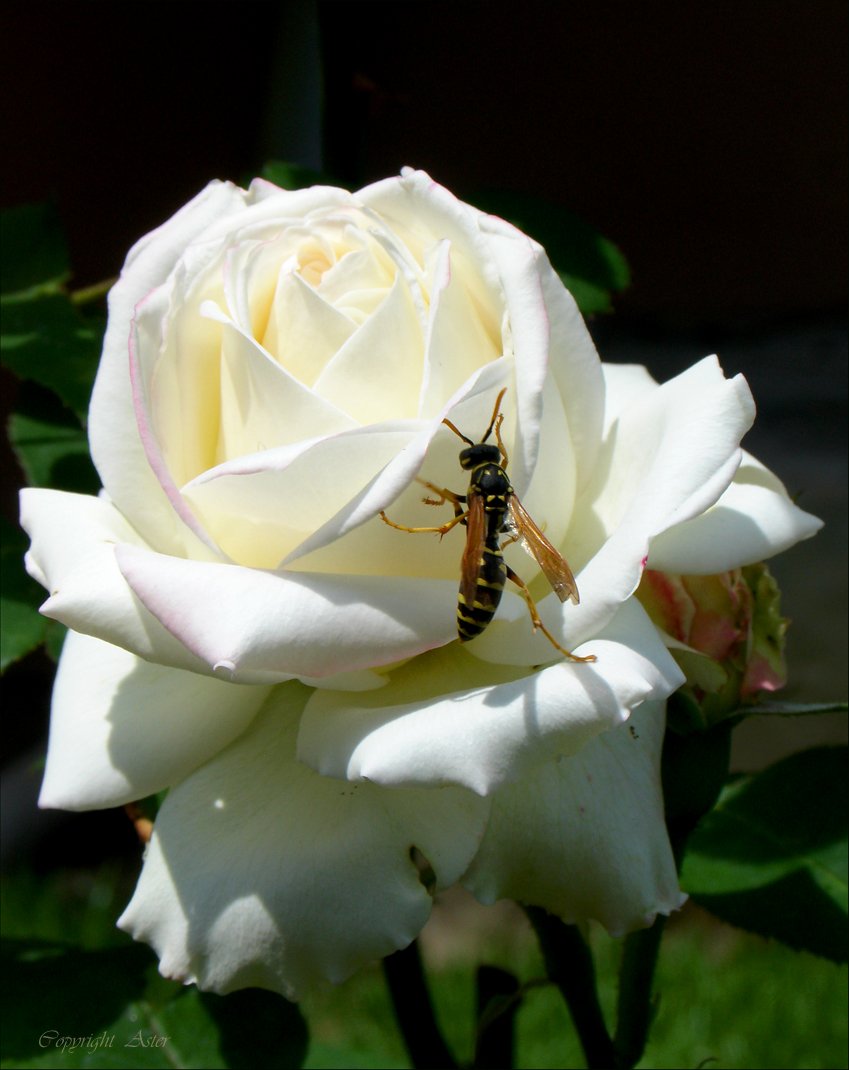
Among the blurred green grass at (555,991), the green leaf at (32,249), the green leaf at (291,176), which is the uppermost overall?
the green leaf at (291,176)

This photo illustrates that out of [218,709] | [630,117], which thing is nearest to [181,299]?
[218,709]

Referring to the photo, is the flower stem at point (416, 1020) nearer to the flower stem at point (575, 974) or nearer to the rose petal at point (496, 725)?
the flower stem at point (575, 974)

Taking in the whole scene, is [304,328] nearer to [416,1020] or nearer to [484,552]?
[484,552]

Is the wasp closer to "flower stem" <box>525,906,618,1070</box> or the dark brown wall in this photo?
"flower stem" <box>525,906,618,1070</box>

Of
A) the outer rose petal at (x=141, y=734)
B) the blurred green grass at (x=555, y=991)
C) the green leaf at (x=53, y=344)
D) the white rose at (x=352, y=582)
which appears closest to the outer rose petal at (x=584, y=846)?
the white rose at (x=352, y=582)

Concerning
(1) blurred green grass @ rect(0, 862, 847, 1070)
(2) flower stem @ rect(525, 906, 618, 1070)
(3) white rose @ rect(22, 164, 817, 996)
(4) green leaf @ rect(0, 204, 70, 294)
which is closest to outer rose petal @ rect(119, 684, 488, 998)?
(3) white rose @ rect(22, 164, 817, 996)

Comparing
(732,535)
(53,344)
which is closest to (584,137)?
(53,344)
